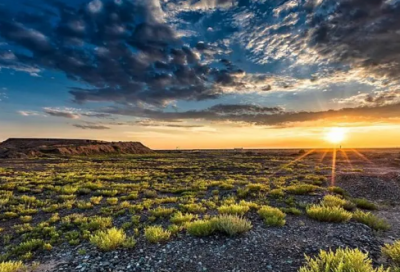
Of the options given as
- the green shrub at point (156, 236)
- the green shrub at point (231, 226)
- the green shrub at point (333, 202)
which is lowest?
the green shrub at point (333, 202)

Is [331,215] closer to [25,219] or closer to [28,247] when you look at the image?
[28,247]

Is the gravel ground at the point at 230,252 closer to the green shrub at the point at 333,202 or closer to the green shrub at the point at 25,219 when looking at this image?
the green shrub at the point at 333,202

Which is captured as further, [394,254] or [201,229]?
[201,229]

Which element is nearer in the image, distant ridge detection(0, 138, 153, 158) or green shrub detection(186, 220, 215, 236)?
green shrub detection(186, 220, 215, 236)

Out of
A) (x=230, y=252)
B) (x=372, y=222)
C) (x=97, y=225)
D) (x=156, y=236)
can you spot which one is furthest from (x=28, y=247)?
(x=372, y=222)

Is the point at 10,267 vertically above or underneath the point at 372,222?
above

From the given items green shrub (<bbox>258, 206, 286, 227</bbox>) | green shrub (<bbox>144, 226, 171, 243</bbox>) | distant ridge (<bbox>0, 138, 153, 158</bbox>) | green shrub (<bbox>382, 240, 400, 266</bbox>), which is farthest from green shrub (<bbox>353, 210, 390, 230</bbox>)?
distant ridge (<bbox>0, 138, 153, 158</bbox>)

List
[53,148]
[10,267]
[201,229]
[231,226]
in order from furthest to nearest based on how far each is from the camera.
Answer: [53,148], [201,229], [231,226], [10,267]

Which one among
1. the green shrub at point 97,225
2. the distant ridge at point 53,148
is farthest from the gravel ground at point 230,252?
the distant ridge at point 53,148

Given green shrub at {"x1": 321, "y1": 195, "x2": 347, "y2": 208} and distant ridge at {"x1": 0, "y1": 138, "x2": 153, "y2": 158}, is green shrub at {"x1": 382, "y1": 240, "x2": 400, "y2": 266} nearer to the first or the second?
green shrub at {"x1": 321, "y1": 195, "x2": 347, "y2": 208}

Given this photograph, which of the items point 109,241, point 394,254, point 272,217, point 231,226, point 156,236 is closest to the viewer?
point 394,254

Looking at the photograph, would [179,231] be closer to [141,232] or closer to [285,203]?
[141,232]

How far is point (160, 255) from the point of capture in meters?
7.17

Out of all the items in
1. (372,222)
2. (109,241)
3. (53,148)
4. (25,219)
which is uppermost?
(53,148)
